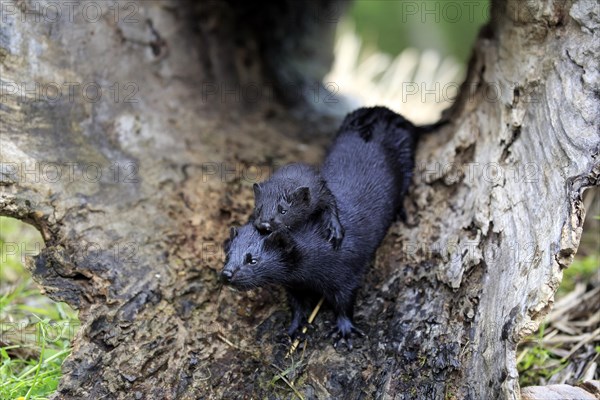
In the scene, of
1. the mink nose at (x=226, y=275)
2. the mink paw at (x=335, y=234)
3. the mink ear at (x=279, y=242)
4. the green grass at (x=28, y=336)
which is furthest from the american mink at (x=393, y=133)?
the green grass at (x=28, y=336)

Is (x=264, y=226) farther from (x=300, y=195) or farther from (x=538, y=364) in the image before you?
(x=538, y=364)

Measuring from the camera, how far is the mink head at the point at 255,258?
158 inches

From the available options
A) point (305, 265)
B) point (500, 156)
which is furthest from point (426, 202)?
point (305, 265)

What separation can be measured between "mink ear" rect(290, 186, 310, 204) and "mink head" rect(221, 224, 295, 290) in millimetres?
255

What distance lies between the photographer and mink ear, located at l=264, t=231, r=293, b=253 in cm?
412

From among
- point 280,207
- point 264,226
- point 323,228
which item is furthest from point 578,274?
point 264,226

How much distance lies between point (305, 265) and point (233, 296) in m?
0.63

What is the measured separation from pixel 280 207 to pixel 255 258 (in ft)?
1.30

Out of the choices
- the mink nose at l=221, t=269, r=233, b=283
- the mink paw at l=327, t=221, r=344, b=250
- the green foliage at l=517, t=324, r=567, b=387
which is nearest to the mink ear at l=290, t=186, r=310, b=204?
the mink paw at l=327, t=221, r=344, b=250

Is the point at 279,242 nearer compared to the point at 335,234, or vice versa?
the point at 279,242

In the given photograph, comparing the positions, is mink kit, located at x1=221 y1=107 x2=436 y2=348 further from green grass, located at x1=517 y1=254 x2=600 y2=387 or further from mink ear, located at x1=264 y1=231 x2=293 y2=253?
green grass, located at x1=517 y1=254 x2=600 y2=387

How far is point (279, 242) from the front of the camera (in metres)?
4.16

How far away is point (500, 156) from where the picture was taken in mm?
4602

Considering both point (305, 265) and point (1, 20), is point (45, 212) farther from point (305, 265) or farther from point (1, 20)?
point (305, 265)
